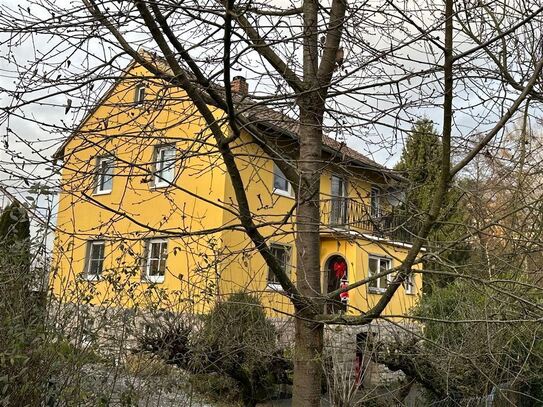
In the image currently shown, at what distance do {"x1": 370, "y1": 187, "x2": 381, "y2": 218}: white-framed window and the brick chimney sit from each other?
1.14 meters

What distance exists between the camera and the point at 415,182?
13.4ft

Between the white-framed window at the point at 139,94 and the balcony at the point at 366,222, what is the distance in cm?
148

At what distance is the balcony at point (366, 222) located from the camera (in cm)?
362

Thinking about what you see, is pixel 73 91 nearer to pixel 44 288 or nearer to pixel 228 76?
pixel 228 76

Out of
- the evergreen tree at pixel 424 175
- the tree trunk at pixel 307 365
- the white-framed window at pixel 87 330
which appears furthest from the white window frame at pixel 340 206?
the white-framed window at pixel 87 330

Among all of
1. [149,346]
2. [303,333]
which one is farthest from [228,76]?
[149,346]

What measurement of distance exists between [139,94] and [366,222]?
6.25ft

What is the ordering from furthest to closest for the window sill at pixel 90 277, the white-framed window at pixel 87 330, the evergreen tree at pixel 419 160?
the window sill at pixel 90 277, the white-framed window at pixel 87 330, the evergreen tree at pixel 419 160

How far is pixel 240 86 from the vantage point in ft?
13.1

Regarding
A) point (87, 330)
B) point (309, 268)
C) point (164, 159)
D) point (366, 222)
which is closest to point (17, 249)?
point (87, 330)

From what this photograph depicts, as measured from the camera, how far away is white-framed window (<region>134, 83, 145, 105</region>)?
3.96 meters

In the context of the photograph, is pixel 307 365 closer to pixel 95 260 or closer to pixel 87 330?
pixel 87 330

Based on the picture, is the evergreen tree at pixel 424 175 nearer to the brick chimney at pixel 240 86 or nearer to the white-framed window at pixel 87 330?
the brick chimney at pixel 240 86

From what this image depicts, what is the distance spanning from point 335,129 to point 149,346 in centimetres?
346
